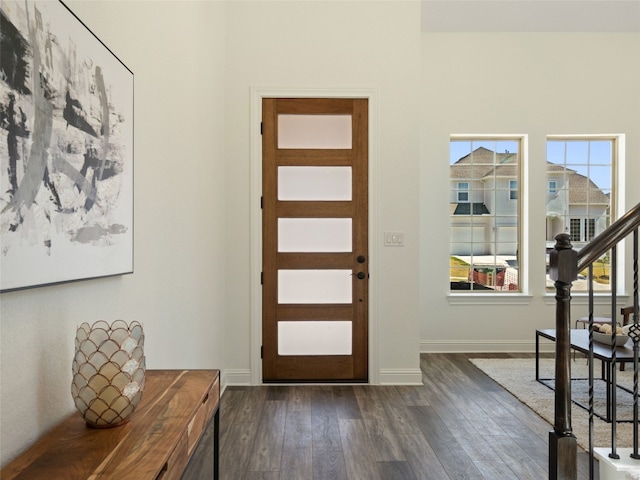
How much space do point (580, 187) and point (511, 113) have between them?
3.97 feet

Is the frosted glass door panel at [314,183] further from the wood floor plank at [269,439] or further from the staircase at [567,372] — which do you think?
the staircase at [567,372]

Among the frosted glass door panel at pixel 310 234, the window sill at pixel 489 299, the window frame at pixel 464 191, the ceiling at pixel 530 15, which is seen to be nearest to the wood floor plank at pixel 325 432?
the frosted glass door panel at pixel 310 234

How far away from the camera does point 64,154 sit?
4.22 ft

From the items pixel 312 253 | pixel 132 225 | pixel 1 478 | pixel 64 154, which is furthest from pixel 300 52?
pixel 1 478

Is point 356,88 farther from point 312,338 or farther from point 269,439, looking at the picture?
point 269,439

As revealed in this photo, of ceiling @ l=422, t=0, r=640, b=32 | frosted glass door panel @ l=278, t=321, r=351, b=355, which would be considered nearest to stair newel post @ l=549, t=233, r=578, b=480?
frosted glass door panel @ l=278, t=321, r=351, b=355

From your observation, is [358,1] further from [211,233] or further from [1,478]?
[1,478]

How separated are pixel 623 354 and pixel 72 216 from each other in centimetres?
337

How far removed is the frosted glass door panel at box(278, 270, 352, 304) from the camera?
3.78 metres

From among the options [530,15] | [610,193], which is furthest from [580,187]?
[530,15]

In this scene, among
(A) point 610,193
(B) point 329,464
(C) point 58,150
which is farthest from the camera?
(A) point 610,193

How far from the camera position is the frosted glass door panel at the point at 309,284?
378 cm

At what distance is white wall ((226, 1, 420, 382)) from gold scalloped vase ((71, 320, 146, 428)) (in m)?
2.48

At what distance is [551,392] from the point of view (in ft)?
11.6
